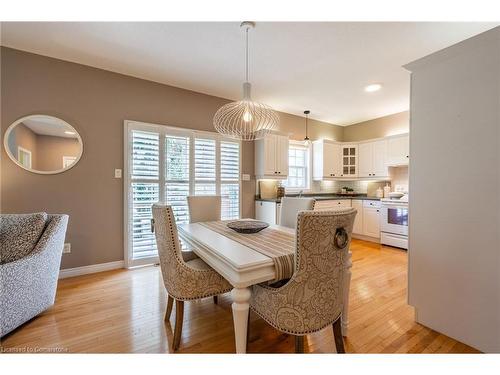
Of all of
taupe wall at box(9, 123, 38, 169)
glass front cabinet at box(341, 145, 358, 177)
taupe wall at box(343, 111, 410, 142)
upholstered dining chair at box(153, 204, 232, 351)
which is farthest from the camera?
glass front cabinet at box(341, 145, 358, 177)

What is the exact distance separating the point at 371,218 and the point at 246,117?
3.45m

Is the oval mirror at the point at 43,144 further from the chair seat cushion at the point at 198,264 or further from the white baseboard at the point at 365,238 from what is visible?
the white baseboard at the point at 365,238

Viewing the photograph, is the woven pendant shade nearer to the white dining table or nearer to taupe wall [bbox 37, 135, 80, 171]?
the white dining table

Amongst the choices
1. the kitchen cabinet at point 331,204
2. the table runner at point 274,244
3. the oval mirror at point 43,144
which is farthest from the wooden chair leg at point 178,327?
the kitchen cabinet at point 331,204

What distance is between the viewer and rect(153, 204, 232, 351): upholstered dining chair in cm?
146

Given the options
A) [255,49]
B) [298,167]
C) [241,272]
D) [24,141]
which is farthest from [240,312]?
[298,167]

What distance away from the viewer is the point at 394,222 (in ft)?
12.8

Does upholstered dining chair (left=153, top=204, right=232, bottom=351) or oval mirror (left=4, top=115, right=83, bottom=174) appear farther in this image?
oval mirror (left=4, top=115, right=83, bottom=174)

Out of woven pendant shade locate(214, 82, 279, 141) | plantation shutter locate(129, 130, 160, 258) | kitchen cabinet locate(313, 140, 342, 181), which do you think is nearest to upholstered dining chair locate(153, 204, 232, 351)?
woven pendant shade locate(214, 82, 279, 141)

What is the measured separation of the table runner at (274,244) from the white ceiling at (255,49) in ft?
6.09

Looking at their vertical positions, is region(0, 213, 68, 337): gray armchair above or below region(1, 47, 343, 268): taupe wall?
below

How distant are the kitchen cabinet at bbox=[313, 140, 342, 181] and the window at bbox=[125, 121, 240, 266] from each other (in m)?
1.98

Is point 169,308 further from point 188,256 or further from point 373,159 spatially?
point 373,159
